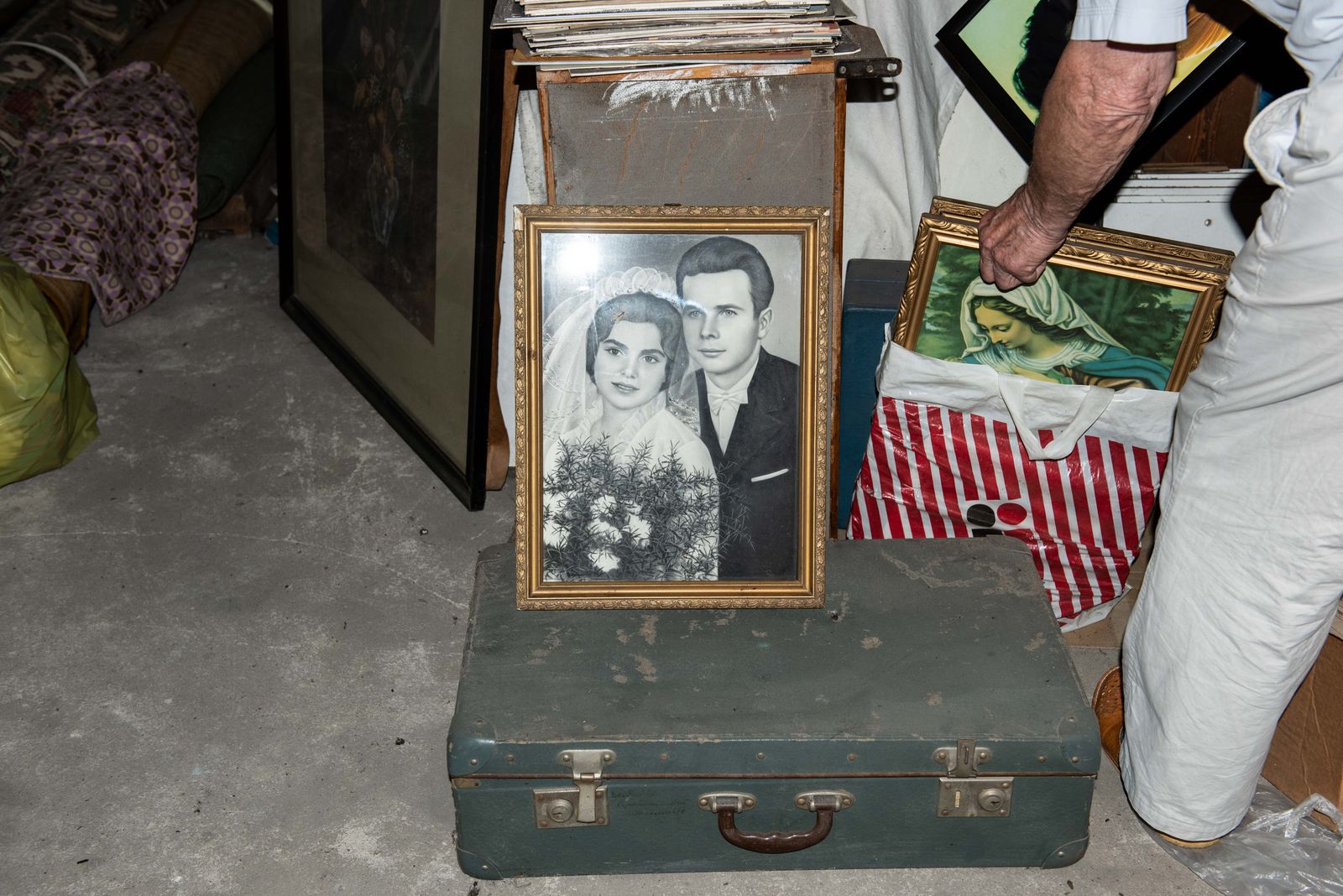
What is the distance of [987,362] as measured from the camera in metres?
2.16

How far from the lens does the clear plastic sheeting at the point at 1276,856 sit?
74.2 inches

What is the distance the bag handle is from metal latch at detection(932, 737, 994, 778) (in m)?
0.62

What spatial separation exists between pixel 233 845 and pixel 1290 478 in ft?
5.32

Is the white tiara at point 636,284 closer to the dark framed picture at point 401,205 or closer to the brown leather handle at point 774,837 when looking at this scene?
Result: the dark framed picture at point 401,205

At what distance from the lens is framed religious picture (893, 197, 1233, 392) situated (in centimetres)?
202

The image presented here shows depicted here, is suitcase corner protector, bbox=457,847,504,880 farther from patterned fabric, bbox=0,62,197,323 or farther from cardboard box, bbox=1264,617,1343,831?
patterned fabric, bbox=0,62,197,323

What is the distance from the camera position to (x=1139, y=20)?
159 centimetres

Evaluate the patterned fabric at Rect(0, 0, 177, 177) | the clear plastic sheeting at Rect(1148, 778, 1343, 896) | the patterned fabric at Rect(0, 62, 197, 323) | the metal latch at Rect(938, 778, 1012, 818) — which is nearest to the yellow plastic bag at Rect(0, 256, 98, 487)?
the patterned fabric at Rect(0, 62, 197, 323)

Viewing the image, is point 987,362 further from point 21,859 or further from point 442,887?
point 21,859

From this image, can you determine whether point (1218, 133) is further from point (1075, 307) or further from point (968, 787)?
point (968, 787)

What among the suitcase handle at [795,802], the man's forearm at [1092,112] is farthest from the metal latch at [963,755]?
the man's forearm at [1092,112]

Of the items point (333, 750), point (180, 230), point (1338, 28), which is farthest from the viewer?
point (180, 230)

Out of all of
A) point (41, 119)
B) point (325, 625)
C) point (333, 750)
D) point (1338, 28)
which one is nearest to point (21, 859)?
point (333, 750)

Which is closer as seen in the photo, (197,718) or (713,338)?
(713,338)
